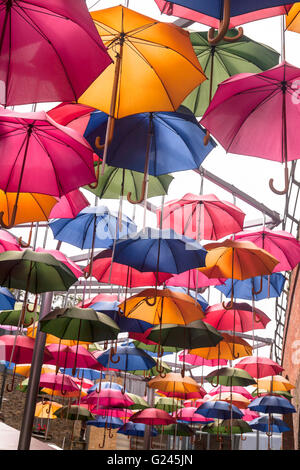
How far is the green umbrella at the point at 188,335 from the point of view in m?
5.59

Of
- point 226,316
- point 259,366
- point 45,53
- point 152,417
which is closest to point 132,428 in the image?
point 152,417

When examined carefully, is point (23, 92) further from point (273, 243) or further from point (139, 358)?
point (139, 358)

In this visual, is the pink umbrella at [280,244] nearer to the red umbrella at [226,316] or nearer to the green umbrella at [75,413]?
the red umbrella at [226,316]

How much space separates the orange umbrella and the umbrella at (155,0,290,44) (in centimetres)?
279

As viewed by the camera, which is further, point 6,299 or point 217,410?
point 217,410

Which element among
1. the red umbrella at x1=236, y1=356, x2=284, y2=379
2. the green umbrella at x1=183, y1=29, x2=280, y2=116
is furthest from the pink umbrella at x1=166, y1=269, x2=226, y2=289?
the green umbrella at x1=183, y1=29, x2=280, y2=116

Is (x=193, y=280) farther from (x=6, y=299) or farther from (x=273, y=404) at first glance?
(x=273, y=404)

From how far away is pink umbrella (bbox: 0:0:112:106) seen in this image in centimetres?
237

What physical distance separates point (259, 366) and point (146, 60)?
5.85 metres

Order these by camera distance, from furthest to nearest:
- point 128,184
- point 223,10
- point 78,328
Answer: point 78,328 < point 128,184 < point 223,10

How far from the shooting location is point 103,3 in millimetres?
4258

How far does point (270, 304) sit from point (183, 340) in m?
9.03

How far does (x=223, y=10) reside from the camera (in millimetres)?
2168
